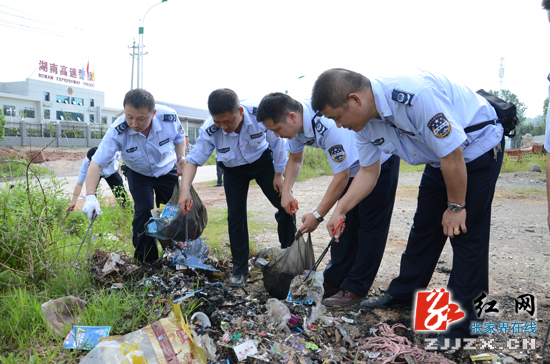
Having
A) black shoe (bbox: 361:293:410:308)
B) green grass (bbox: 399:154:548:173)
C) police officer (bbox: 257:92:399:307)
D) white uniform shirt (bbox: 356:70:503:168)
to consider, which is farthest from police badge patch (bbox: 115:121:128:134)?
green grass (bbox: 399:154:548:173)

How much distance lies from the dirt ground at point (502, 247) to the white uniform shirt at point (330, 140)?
3.63 ft

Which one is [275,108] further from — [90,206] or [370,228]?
[90,206]

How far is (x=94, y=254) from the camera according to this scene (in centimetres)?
317

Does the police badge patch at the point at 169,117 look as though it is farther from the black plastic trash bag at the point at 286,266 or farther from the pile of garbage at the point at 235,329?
the black plastic trash bag at the point at 286,266

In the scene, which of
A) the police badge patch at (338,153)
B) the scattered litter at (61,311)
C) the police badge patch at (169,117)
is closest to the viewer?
the scattered litter at (61,311)

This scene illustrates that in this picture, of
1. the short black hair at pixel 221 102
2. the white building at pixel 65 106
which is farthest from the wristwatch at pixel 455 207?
the white building at pixel 65 106

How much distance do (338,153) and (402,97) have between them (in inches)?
29.7

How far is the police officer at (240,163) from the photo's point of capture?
10.5 feet

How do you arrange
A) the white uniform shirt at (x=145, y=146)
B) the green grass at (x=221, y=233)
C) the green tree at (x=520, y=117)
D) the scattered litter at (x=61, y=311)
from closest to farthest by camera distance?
the scattered litter at (x=61, y=311), the white uniform shirt at (x=145, y=146), the green grass at (x=221, y=233), the green tree at (x=520, y=117)

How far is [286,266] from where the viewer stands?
8.99ft

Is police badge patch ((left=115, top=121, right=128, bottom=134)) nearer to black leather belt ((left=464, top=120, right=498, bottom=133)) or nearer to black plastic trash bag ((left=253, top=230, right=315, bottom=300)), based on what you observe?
black plastic trash bag ((left=253, top=230, right=315, bottom=300))

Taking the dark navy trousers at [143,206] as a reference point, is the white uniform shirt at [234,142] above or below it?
above

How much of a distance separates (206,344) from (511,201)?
294 inches

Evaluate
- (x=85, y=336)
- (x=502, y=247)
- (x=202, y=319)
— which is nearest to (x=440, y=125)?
(x=202, y=319)
